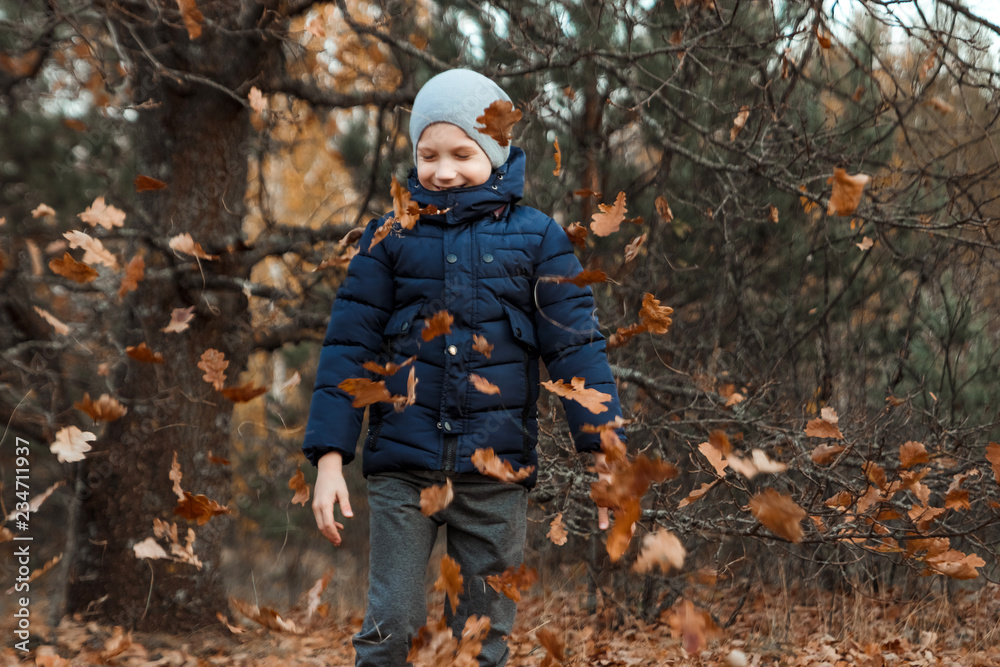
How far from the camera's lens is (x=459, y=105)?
2.12 meters

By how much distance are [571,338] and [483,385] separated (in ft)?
0.88

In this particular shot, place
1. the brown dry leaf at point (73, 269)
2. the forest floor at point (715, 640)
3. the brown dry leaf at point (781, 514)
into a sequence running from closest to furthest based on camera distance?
the brown dry leaf at point (781, 514) → the brown dry leaf at point (73, 269) → the forest floor at point (715, 640)

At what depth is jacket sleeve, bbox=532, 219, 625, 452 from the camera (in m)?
1.99

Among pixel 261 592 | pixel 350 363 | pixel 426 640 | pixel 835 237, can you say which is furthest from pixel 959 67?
pixel 261 592

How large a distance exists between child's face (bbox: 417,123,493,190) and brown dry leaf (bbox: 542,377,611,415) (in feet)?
2.01

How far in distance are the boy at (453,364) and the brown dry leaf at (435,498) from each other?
5 cm

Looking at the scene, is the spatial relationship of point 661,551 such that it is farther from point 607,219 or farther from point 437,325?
point 607,219

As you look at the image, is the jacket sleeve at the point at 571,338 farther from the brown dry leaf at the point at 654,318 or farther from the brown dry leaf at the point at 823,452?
the brown dry leaf at the point at 823,452

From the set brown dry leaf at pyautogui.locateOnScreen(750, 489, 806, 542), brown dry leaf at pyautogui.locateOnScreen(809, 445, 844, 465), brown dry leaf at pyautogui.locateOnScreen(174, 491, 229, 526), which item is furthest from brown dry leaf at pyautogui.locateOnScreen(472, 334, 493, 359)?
brown dry leaf at pyautogui.locateOnScreen(809, 445, 844, 465)

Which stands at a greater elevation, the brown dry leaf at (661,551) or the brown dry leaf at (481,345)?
the brown dry leaf at (481,345)

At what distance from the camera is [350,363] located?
2.03 m

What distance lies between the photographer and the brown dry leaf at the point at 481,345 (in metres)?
1.97

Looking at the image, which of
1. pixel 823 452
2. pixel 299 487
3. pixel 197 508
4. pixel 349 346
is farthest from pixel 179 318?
pixel 823 452

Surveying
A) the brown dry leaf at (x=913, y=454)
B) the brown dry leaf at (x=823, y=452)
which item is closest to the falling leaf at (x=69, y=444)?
the brown dry leaf at (x=823, y=452)
